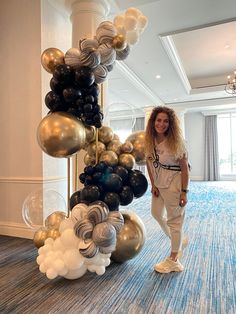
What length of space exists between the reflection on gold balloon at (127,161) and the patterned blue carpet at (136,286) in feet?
3.09

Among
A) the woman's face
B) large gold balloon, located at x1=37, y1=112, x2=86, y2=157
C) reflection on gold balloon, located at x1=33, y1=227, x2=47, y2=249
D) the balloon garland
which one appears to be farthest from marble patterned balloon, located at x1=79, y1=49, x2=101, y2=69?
reflection on gold balloon, located at x1=33, y1=227, x2=47, y2=249

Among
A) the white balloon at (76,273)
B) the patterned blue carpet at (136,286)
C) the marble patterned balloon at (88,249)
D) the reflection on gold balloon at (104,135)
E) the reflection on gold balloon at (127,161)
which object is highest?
the reflection on gold balloon at (104,135)

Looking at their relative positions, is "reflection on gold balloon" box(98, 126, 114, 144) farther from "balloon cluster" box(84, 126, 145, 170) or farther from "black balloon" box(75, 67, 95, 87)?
"black balloon" box(75, 67, 95, 87)

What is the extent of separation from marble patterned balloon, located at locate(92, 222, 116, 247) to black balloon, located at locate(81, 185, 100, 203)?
0.73ft

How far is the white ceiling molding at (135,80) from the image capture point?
589 centimetres

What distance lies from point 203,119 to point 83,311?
1108 cm

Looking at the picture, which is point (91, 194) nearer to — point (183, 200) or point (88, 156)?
point (88, 156)

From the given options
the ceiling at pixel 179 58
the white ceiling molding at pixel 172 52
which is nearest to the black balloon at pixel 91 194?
the ceiling at pixel 179 58

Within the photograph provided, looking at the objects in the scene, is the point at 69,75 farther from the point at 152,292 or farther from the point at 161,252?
the point at 161,252

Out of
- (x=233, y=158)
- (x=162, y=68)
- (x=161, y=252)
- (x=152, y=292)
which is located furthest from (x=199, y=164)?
(x=152, y=292)

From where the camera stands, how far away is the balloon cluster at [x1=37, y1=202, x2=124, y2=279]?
1.98 metres

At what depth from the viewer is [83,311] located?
174cm

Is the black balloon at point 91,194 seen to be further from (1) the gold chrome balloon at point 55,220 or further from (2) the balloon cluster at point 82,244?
(1) the gold chrome balloon at point 55,220

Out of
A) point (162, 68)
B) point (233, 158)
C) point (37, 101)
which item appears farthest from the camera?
point (233, 158)
